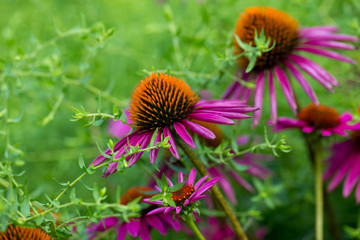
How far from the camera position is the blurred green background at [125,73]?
2.99ft

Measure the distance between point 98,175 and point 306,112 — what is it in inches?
31.2

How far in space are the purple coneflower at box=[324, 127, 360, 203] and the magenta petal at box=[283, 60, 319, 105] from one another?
23 centimetres

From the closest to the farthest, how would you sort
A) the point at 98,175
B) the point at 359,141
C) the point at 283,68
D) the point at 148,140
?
the point at 148,140
the point at 283,68
the point at 359,141
the point at 98,175

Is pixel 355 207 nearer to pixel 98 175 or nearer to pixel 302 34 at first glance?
pixel 302 34

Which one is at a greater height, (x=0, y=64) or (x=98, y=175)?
(x=0, y=64)

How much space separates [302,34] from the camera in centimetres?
89

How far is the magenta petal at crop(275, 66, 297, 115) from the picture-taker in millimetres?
761

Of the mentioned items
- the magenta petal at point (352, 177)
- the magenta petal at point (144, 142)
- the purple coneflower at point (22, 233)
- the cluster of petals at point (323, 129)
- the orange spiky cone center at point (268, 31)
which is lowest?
the magenta petal at point (352, 177)

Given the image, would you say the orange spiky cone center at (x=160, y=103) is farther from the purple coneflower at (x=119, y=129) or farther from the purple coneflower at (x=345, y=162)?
the purple coneflower at (x=345, y=162)

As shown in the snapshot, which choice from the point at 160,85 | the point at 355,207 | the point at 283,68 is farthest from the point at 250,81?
the point at 355,207

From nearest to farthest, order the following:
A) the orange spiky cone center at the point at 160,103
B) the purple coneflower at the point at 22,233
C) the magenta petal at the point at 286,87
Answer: the purple coneflower at the point at 22,233, the orange spiky cone center at the point at 160,103, the magenta petal at the point at 286,87

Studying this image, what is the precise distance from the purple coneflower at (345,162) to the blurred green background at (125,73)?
0.24 ft

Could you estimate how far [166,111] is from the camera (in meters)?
0.65

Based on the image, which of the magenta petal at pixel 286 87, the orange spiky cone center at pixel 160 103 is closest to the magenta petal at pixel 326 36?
the magenta petal at pixel 286 87
